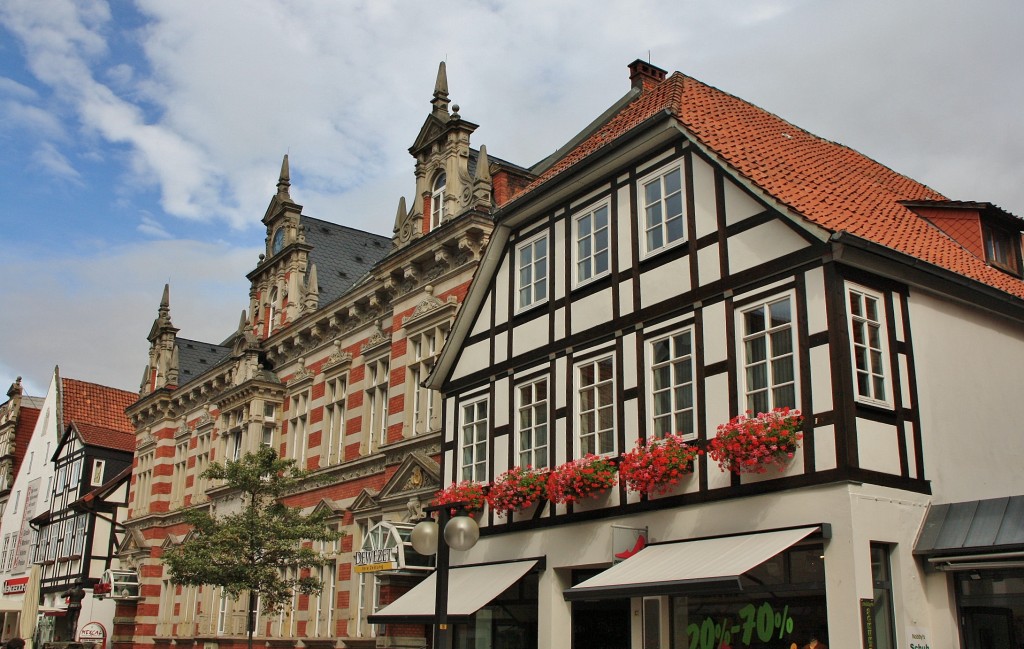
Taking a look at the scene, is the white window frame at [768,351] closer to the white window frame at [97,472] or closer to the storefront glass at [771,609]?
the storefront glass at [771,609]

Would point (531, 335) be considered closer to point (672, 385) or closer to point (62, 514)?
point (672, 385)

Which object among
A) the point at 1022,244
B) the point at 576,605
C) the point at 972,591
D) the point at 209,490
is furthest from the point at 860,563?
the point at 209,490

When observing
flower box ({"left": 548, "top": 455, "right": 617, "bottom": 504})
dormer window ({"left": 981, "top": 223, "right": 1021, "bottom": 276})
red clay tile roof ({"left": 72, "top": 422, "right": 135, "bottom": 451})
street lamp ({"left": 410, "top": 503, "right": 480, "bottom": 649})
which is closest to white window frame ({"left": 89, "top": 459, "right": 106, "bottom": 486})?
red clay tile roof ({"left": 72, "top": 422, "right": 135, "bottom": 451})

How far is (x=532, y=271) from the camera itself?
19938 mm

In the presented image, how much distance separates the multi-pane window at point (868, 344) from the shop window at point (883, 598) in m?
1.93

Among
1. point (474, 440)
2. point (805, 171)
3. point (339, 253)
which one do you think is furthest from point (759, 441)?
point (339, 253)

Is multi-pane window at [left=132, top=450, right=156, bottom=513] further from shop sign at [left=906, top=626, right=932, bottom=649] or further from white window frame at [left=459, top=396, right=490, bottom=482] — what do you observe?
shop sign at [left=906, top=626, right=932, bottom=649]

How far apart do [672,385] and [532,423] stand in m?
3.80

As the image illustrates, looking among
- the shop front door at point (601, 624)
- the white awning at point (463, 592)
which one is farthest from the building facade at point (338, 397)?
the shop front door at point (601, 624)

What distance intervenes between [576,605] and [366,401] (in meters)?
10.7

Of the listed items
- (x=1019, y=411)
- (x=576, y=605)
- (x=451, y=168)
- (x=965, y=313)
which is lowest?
(x=576, y=605)

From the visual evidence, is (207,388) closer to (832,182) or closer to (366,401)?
(366,401)

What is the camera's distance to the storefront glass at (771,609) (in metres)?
13.4

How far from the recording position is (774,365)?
1435 cm
